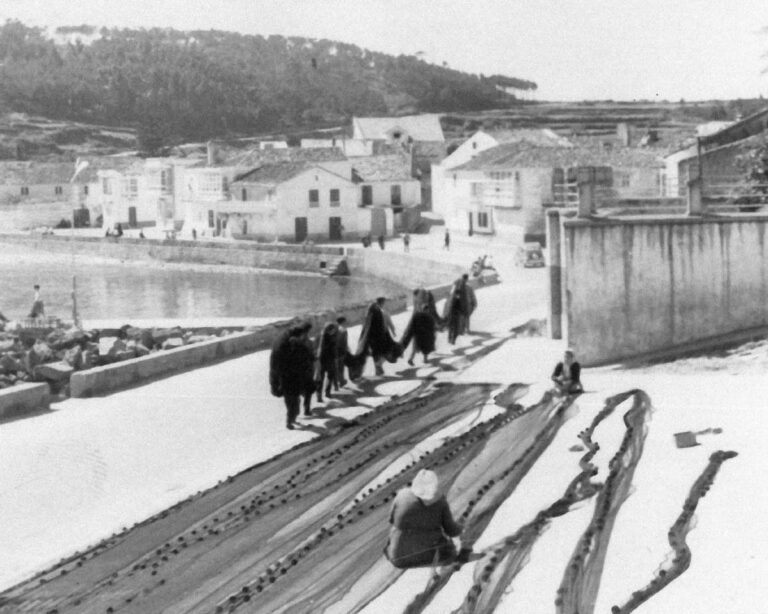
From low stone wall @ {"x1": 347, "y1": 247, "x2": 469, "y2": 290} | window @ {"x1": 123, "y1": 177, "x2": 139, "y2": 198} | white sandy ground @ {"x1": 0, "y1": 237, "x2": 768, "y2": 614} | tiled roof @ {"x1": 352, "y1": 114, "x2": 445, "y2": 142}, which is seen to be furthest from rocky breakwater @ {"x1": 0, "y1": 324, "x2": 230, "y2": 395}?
tiled roof @ {"x1": 352, "y1": 114, "x2": 445, "y2": 142}

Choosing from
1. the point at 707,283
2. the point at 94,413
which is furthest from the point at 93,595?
the point at 707,283

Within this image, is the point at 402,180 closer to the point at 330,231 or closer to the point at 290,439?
the point at 330,231

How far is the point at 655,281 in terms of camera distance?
67.9ft

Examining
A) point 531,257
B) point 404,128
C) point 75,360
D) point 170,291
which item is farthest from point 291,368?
point 404,128

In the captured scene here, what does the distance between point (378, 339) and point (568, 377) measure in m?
3.77

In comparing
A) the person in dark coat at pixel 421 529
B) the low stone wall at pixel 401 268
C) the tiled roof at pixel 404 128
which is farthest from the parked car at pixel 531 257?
the tiled roof at pixel 404 128

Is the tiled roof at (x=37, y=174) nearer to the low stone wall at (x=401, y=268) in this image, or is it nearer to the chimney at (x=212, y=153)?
the chimney at (x=212, y=153)

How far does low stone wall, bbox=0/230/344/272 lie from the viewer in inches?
2766

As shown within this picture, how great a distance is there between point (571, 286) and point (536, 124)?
149463 millimetres

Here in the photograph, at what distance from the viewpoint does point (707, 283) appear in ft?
69.1

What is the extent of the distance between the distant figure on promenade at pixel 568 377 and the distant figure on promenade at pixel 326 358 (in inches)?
124

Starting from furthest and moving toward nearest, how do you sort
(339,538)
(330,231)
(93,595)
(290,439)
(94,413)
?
1. (330,231)
2. (94,413)
3. (290,439)
4. (339,538)
5. (93,595)

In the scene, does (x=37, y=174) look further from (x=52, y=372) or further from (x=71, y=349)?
(x=52, y=372)

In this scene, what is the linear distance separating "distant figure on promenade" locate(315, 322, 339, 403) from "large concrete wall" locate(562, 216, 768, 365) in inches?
167
